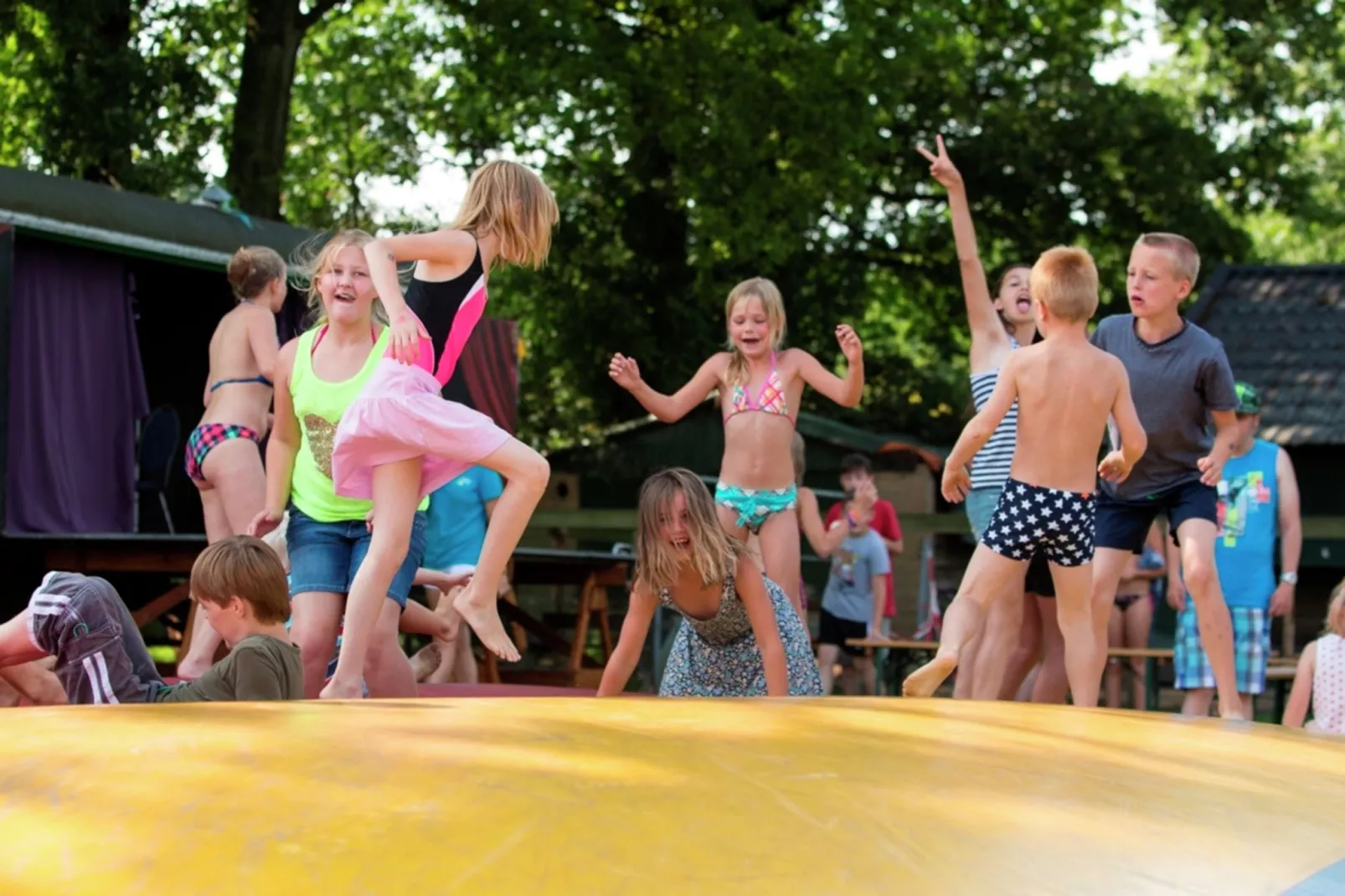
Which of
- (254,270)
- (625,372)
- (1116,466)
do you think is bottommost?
(1116,466)

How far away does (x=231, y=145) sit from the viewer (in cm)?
1641

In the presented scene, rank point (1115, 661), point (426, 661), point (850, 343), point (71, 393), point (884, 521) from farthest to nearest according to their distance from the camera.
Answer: point (884, 521) → point (71, 393) → point (1115, 661) → point (426, 661) → point (850, 343)

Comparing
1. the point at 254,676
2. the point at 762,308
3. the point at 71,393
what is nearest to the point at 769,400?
the point at 762,308

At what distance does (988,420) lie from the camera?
17.2 ft

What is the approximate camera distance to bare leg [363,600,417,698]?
200 inches

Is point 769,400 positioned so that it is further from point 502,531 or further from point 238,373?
point 502,531

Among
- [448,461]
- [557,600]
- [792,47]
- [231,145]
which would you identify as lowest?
[557,600]

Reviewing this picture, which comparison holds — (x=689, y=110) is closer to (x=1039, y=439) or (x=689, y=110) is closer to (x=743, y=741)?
(x=1039, y=439)

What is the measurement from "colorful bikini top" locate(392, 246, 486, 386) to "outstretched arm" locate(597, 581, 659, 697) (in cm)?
90

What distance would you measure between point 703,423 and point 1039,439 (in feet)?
48.8

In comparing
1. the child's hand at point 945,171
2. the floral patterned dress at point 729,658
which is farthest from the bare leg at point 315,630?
the child's hand at point 945,171

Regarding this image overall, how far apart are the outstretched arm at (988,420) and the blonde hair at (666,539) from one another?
72 centimetres

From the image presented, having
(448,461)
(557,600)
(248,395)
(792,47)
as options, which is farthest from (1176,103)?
(448,461)

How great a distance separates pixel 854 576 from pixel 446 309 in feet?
21.8
